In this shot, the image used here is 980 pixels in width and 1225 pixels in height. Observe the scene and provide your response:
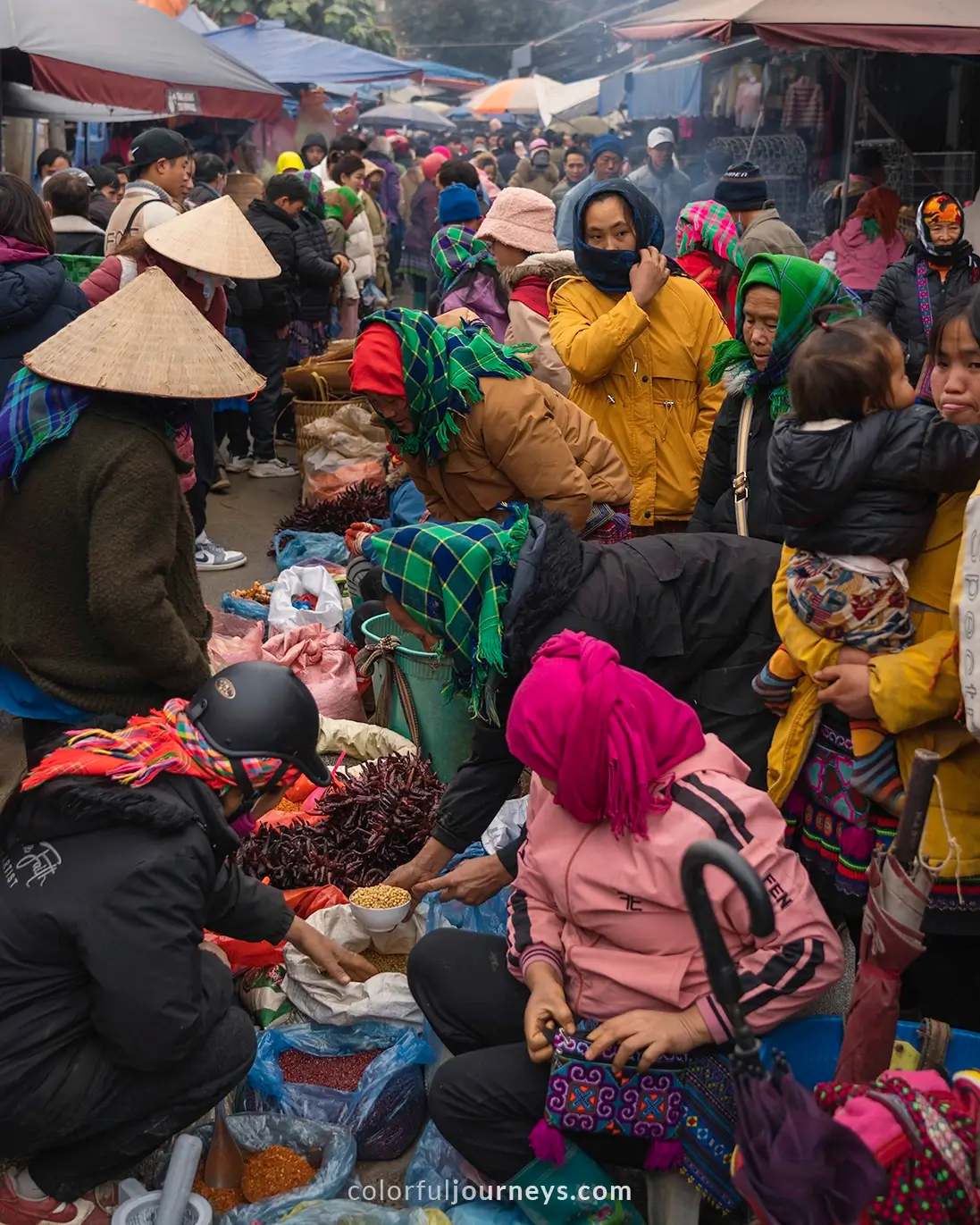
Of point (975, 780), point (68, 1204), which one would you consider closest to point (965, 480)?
point (975, 780)

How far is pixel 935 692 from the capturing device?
2303 millimetres

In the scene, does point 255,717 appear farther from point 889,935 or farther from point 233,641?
point 233,641

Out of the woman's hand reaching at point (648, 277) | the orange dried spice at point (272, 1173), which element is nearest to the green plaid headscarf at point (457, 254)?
the woman's hand reaching at point (648, 277)

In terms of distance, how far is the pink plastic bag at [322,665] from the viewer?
4.87 meters

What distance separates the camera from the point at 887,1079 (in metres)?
1.82

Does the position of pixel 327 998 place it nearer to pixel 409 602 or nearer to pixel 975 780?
pixel 409 602

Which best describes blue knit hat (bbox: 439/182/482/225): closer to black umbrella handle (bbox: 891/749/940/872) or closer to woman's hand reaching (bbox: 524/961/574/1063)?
woman's hand reaching (bbox: 524/961/574/1063)

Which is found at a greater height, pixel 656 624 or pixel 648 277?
pixel 648 277

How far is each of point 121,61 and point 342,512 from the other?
376 cm

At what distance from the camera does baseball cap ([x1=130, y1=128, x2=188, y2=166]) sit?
6648mm

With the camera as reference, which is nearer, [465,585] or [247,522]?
[465,585]

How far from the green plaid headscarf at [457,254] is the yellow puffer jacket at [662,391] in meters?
1.80

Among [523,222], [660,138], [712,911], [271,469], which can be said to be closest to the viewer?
[712,911]

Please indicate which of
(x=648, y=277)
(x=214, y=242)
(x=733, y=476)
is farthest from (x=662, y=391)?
(x=214, y=242)
